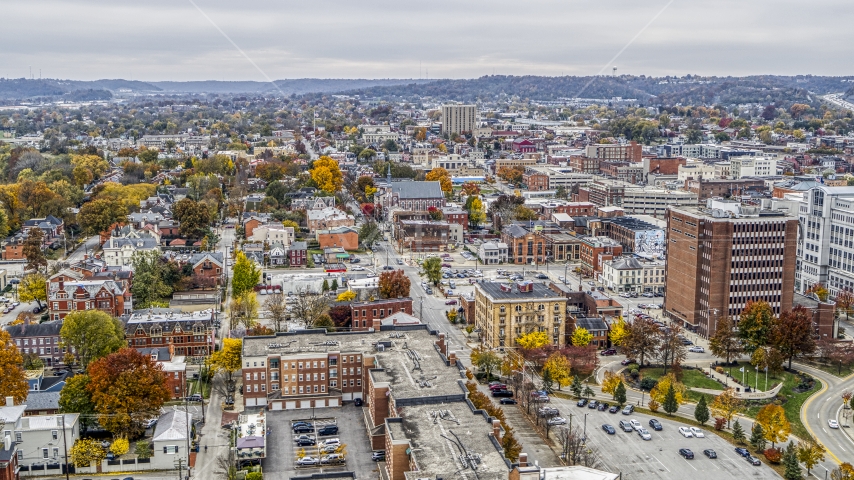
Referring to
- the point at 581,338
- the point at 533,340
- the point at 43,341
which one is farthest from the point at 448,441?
the point at 43,341

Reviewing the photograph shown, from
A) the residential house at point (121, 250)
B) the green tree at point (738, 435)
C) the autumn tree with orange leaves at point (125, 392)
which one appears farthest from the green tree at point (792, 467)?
the residential house at point (121, 250)

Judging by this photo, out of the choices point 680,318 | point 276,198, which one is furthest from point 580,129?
point 680,318

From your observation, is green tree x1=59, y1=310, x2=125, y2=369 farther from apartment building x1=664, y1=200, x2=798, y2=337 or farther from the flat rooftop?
apartment building x1=664, y1=200, x2=798, y2=337

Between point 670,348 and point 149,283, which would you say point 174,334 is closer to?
point 149,283

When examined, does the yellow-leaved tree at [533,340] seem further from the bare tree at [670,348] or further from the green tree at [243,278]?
→ the green tree at [243,278]

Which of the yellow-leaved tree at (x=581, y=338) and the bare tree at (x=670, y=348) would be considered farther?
the yellow-leaved tree at (x=581, y=338)

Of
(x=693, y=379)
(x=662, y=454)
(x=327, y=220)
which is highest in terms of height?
(x=327, y=220)

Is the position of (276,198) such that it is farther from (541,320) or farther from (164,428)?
(164,428)
